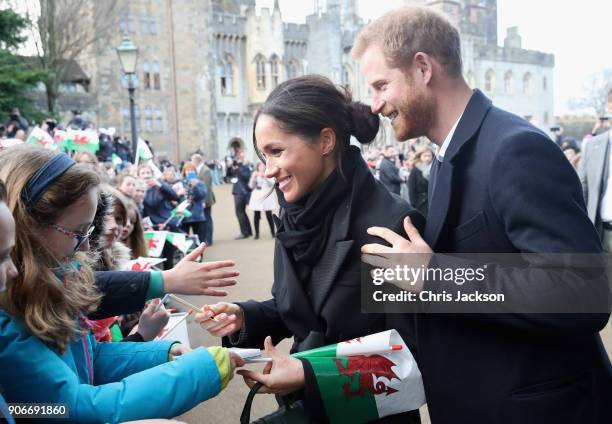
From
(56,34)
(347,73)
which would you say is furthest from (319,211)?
(347,73)

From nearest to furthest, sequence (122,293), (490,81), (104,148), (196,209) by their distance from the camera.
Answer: (122,293) < (196,209) < (104,148) < (490,81)

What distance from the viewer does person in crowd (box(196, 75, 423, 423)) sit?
6.61 ft

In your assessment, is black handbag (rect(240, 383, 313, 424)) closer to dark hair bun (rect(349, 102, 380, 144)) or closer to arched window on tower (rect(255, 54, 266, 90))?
dark hair bun (rect(349, 102, 380, 144))

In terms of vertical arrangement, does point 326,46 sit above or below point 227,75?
above

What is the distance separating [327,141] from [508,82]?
206ft

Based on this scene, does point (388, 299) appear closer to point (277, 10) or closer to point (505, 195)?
point (505, 195)

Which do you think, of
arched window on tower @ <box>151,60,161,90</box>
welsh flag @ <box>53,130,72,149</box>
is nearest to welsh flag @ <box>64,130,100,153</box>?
welsh flag @ <box>53,130,72,149</box>

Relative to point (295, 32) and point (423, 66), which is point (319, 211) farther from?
point (295, 32)

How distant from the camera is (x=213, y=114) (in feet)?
136

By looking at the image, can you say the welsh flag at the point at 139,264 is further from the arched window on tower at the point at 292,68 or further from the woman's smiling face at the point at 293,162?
the arched window on tower at the point at 292,68

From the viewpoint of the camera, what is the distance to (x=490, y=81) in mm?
58594

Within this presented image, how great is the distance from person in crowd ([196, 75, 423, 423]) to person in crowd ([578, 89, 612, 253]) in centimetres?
363

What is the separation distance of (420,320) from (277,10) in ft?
150

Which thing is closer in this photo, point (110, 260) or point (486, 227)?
point (486, 227)
